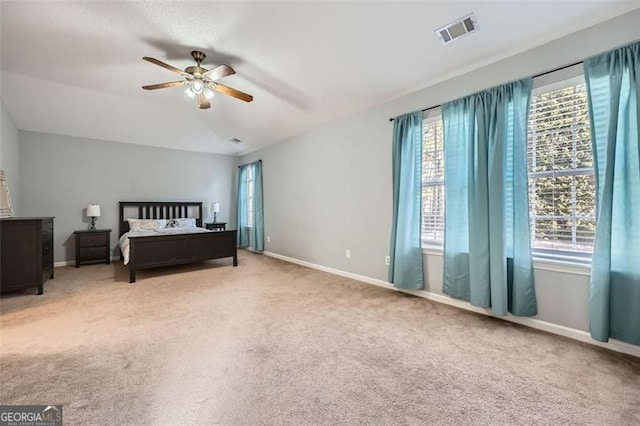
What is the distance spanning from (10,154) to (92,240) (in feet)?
5.93

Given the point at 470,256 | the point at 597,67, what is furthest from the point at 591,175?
the point at 470,256

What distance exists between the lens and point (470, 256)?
281 centimetres

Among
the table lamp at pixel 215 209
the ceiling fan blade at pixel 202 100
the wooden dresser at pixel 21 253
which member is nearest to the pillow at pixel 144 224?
the table lamp at pixel 215 209

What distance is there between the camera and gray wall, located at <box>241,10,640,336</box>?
2.33 meters

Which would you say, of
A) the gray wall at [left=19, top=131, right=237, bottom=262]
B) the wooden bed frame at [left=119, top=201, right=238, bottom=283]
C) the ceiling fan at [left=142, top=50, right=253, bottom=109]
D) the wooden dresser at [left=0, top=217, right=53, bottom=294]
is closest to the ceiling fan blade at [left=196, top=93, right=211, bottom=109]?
the ceiling fan at [left=142, top=50, right=253, bottom=109]

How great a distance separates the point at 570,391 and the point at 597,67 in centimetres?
239

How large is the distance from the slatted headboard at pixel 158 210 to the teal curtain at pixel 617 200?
687 cm

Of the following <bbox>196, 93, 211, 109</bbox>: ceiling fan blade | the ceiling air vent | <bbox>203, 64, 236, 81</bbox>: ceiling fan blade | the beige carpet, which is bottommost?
the beige carpet

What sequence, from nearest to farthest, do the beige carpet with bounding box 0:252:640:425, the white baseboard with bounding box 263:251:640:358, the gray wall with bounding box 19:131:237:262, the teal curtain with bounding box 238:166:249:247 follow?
1. the beige carpet with bounding box 0:252:640:425
2. the white baseboard with bounding box 263:251:640:358
3. the gray wall with bounding box 19:131:237:262
4. the teal curtain with bounding box 238:166:249:247

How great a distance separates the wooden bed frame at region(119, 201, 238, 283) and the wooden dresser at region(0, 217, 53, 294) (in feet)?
3.18

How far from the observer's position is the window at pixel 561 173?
232 cm

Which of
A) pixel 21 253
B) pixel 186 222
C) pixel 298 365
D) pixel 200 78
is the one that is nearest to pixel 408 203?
pixel 298 365

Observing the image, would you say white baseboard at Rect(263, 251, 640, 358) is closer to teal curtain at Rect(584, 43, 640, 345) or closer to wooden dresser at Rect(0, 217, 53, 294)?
teal curtain at Rect(584, 43, 640, 345)

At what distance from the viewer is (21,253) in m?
3.29
